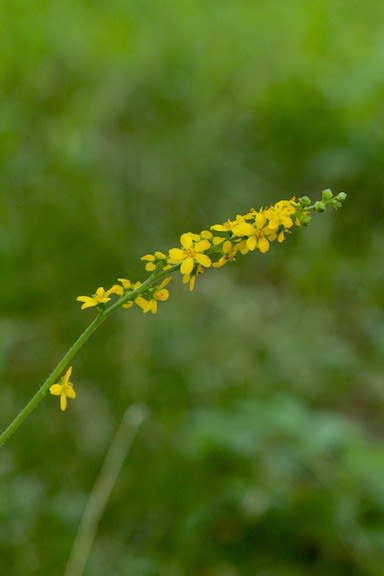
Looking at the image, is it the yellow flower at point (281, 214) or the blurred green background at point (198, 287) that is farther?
the blurred green background at point (198, 287)

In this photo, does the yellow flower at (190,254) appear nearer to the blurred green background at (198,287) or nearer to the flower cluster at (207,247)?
the flower cluster at (207,247)

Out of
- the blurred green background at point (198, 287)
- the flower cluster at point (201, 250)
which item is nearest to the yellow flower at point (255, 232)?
the flower cluster at point (201, 250)

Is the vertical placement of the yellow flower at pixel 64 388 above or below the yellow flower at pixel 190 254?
below

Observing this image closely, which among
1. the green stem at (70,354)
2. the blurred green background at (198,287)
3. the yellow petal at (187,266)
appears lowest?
the green stem at (70,354)

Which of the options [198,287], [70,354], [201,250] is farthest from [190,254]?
[198,287]

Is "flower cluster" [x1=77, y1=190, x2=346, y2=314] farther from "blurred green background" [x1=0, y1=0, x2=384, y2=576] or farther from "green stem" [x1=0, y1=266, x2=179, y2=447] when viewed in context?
"blurred green background" [x1=0, y1=0, x2=384, y2=576]

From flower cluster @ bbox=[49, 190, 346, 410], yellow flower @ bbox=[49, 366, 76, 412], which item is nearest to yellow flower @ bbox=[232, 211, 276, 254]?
flower cluster @ bbox=[49, 190, 346, 410]
